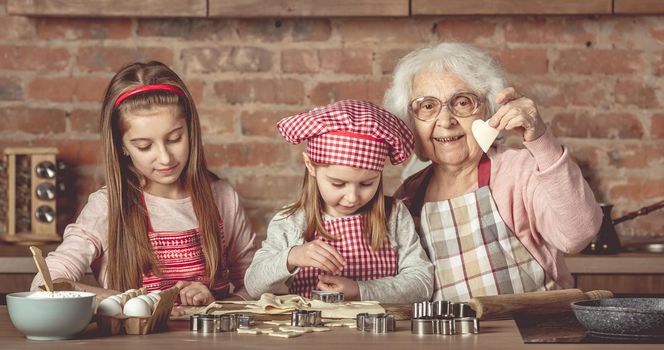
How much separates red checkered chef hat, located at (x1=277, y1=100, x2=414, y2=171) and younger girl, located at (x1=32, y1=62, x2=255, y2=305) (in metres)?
0.30

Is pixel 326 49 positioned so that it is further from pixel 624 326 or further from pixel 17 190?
pixel 624 326

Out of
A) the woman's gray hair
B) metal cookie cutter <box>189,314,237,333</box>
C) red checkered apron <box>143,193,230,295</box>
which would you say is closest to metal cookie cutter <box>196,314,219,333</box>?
metal cookie cutter <box>189,314,237,333</box>

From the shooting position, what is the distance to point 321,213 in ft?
7.64

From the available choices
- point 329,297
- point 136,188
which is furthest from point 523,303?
point 136,188

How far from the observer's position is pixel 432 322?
5.65 ft

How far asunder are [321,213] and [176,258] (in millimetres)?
377

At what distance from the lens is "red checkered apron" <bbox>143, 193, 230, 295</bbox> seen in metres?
2.41

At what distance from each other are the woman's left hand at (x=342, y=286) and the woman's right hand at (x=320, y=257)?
36 mm

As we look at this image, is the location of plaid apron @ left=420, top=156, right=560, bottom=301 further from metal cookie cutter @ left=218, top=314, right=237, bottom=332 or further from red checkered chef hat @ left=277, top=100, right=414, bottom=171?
metal cookie cutter @ left=218, top=314, right=237, bottom=332

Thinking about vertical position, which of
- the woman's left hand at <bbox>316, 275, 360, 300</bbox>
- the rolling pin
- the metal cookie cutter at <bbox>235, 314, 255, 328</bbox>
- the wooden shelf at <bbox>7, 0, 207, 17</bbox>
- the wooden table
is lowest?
the wooden table

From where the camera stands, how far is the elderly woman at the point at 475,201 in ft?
7.60

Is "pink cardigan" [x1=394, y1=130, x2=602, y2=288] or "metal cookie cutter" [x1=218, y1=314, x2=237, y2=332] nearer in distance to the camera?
"metal cookie cutter" [x1=218, y1=314, x2=237, y2=332]

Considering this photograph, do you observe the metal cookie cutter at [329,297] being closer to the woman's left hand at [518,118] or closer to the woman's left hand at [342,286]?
the woman's left hand at [342,286]

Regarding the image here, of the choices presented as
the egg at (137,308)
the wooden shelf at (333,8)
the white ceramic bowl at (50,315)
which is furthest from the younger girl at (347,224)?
the wooden shelf at (333,8)
